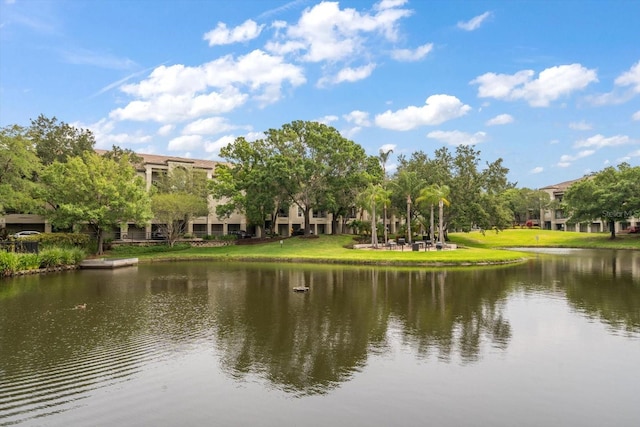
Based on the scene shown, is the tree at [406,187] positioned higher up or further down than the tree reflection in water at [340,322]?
higher up

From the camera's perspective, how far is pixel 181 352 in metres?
15.8

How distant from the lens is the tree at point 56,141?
60.3 m

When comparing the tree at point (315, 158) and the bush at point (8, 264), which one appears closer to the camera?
the bush at point (8, 264)

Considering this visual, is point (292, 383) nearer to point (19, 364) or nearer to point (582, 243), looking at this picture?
point (19, 364)

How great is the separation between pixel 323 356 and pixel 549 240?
229 ft

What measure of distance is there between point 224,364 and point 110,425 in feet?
14.5

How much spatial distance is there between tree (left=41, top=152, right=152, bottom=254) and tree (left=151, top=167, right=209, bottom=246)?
4552 millimetres

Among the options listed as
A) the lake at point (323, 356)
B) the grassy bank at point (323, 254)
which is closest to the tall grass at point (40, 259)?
the grassy bank at point (323, 254)

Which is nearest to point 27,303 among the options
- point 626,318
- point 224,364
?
point 224,364

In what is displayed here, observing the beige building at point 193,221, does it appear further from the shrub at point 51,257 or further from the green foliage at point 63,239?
the shrub at point 51,257

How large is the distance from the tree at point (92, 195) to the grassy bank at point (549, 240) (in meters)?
47.9

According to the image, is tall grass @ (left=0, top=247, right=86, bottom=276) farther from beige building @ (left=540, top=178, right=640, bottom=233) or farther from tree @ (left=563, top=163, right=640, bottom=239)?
beige building @ (left=540, top=178, right=640, bottom=233)

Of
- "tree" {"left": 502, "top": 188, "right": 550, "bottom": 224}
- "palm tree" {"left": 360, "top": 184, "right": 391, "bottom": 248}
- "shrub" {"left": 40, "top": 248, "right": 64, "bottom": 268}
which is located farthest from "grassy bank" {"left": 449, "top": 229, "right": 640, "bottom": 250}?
"shrub" {"left": 40, "top": 248, "right": 64, "bottom": 268}

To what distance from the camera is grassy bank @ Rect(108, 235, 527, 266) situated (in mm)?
43031
